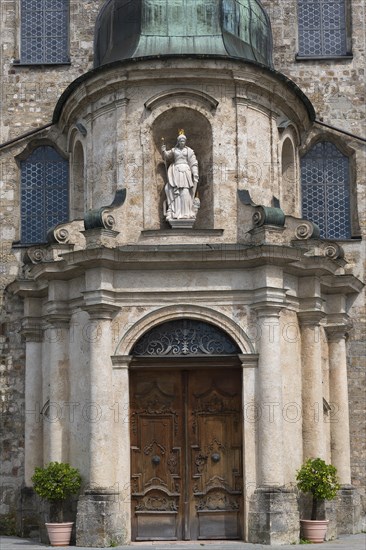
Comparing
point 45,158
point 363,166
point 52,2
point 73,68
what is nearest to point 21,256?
point 45,158

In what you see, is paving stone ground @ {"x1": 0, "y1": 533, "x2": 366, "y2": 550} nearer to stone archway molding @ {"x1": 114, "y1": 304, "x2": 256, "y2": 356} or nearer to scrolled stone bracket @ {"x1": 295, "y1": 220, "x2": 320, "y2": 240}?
stone archway molding @ {"x1": 114, "y1": 304, "x2": 256, "y2": 356}

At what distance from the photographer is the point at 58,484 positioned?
18.3 meters

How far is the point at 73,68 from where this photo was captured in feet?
77.3

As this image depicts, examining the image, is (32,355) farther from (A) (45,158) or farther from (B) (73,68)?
(B) (73,68)

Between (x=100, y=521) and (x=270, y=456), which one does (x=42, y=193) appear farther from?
(x=270, y=456)

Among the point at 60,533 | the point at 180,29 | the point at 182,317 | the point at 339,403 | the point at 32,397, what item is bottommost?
the point at 60,533

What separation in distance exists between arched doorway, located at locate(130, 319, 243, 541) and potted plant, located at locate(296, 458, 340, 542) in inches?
41.7

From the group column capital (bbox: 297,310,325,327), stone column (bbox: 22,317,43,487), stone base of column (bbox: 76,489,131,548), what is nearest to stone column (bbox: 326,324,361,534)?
column capital (bbox: 297,310,325,327)

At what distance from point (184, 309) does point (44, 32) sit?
8652 mm

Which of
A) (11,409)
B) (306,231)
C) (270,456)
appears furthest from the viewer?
(11,409)

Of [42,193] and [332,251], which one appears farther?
[42,193]

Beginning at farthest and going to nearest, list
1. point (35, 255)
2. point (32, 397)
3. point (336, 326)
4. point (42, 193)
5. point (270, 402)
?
point (42, 193), point (336, 326), point (32, 397), point (35, 255), point (270, 402)

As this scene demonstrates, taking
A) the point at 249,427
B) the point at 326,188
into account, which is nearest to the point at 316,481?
the point at 249,427

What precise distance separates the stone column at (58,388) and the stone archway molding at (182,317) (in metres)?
1.37
